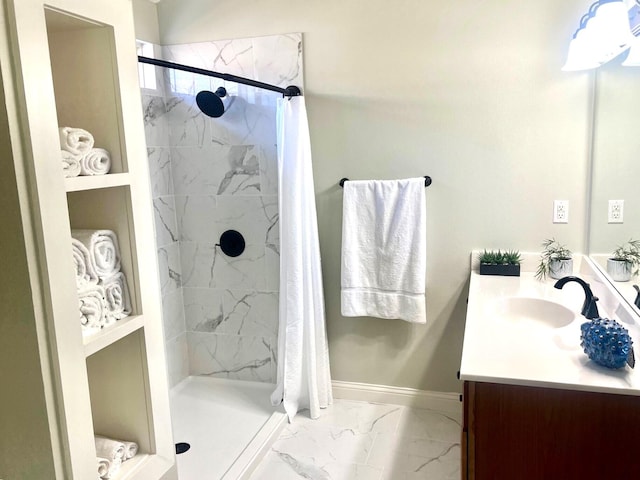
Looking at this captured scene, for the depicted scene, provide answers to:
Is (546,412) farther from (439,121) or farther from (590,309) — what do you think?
(439,121)

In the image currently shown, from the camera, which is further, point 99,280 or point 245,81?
point 245,81

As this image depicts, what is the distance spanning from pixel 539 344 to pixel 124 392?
→ 1.27m

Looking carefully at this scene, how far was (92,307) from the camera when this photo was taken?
1271 mm

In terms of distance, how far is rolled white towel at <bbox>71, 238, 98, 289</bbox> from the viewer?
49.6 inches

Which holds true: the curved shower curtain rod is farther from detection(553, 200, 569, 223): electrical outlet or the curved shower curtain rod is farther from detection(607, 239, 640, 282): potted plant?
detection(607, 239, 640, 282): potted plant

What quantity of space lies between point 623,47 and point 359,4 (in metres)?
1.22

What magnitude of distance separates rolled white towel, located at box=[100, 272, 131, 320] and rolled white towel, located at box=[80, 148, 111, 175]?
270 millimetres

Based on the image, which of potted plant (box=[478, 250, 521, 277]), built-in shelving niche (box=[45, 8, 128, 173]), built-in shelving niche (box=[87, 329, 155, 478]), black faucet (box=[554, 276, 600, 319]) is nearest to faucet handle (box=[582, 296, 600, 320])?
black faucet (box=[554, 276, 600, 319])

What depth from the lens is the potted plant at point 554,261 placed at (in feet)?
7.84

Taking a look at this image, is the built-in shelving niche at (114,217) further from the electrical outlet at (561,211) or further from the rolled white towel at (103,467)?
the electrical outlet at (561,211)

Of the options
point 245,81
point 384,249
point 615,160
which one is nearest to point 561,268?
point 615,160

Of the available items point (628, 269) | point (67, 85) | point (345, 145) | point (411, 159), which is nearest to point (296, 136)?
Result: point (345, 145)

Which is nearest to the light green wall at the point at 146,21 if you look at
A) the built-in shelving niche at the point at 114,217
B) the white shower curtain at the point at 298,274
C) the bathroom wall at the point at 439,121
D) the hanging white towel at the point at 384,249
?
the bathroom wall at the point at 439,121

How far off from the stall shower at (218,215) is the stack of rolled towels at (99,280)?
1560mm
